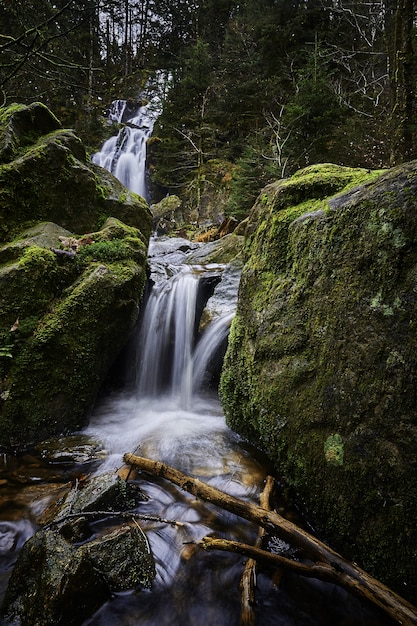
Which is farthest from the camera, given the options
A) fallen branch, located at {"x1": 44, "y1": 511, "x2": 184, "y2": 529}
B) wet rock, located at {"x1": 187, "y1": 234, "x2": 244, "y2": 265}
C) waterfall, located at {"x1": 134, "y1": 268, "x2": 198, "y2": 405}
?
wet rock, located at {"x1": 187, "y1": 234, "x2": 244, "y2": 265}

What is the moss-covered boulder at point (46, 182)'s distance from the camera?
468cm

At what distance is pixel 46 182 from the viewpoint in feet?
16.3

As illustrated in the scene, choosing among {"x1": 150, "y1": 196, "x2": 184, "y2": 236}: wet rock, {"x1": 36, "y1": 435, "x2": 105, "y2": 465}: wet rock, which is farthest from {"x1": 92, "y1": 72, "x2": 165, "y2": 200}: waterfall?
{"x1": 36, "y1": 435, "x2": 105, "y2": 465}: wet rock

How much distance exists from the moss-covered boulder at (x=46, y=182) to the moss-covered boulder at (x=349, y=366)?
3.76 meters

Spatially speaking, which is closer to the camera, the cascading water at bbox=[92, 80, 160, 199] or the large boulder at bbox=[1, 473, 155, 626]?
the large boulder at bbox=[1, 473, 155, 626]

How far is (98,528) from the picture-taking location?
7.98 ft

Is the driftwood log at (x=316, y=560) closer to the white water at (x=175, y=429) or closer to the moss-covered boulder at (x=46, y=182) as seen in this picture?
the white water at (x=175, y=429)

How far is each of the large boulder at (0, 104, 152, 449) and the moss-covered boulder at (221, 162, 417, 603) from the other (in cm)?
217

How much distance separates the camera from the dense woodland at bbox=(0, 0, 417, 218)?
8.44 metres

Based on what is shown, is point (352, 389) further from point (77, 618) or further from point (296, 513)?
point (77, 618)

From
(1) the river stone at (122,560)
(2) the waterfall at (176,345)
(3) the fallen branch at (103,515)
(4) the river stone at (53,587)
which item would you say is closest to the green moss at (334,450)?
(3) the fallen branch at (103,515)

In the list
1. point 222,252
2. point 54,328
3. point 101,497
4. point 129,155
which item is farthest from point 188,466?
point 129,155

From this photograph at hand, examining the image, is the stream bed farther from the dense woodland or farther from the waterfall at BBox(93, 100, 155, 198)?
the waterfall at BBox(93, 100, 155, 198)

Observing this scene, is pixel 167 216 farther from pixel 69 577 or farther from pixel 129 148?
pixel 69 577
